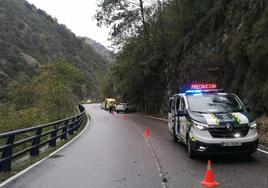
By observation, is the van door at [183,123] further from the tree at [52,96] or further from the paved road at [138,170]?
the tree at [52,96]

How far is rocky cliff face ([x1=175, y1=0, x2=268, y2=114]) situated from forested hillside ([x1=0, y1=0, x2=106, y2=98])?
54.3 metres

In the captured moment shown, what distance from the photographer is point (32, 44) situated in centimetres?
13438

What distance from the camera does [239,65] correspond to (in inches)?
1035

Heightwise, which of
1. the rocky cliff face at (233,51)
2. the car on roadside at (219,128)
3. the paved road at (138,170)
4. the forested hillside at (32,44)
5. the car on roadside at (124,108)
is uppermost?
the forested hillside at (32,44)

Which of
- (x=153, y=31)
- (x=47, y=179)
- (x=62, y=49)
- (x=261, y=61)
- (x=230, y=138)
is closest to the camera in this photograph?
(x=47, y=179)

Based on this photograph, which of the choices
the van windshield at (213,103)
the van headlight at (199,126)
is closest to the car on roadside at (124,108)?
the van windshield at (213,103)

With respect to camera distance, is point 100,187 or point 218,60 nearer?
point 100,187

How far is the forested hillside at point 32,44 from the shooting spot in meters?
104

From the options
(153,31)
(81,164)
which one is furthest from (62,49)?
(81,164)

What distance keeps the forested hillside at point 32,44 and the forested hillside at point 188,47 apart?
4055cm

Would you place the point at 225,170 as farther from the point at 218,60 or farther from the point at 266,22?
the point at 218,60

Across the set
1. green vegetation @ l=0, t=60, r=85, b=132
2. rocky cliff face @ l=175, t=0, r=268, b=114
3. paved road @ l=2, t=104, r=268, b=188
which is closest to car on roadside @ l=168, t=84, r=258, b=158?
paved road @ l=2, t=104, r=268, b=188

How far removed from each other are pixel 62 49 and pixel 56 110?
386ft

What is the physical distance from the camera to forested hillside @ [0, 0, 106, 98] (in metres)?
A: 104
